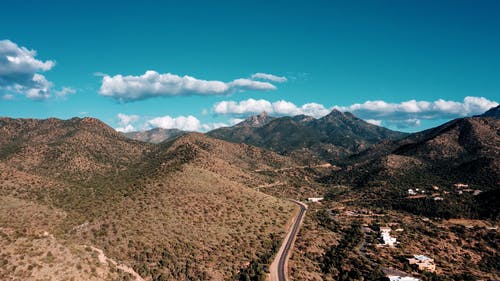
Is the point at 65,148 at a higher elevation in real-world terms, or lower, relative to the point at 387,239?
higher

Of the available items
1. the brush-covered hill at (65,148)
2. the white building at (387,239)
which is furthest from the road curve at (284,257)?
the brush-covered hill at (65,148)

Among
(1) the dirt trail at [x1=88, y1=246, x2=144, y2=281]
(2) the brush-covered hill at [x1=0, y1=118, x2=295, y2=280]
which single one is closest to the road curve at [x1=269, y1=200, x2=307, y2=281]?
(2) the brush-covered hill at [x1=0, y1=118, x2=295, y2=280]

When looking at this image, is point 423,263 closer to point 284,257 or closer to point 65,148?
point 284,257

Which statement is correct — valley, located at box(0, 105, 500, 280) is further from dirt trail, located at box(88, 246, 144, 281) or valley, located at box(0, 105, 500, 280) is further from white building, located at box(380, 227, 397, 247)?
white building, located at box(380, 227, 397, 247)

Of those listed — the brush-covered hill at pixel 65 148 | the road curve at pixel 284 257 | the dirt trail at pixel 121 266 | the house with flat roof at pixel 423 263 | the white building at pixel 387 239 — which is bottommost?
the house with flat roof at pixel 423 263

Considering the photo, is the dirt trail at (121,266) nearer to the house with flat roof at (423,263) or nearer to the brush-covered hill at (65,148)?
the house with flat roof at (423,263)

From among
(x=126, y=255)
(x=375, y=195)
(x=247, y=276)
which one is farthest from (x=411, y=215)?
(x=126, y=255)

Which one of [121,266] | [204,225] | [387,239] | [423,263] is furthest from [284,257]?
[121,266]

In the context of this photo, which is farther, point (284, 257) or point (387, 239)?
point (387, 239)
